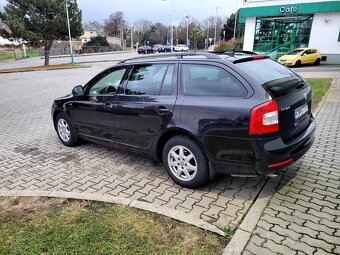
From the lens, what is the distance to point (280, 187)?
378 centimetres

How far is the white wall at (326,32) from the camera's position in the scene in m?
23.6

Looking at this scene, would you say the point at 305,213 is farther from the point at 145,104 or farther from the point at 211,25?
the point at 211,25

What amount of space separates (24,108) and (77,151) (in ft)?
17.7

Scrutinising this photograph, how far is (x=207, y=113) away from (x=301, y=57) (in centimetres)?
2148

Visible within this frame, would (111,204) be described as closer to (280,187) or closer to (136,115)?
(136,115)

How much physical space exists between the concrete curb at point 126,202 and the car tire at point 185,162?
59cm

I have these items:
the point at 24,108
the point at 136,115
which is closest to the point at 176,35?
the point at 24,108

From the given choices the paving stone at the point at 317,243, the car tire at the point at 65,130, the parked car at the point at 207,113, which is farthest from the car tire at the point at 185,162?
the car tire at the point at 65,130

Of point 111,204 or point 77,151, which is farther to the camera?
point 77,151

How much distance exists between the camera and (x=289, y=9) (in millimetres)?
24875

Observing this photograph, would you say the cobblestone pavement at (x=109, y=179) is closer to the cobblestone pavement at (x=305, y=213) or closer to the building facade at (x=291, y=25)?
the cobblestone pavement at (x=305, y=213)

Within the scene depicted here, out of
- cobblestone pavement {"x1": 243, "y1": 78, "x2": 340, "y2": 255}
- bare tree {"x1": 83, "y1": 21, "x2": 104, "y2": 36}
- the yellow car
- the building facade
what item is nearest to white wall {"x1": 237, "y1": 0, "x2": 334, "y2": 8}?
the building facade

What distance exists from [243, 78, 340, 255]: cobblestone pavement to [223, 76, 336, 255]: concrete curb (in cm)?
5

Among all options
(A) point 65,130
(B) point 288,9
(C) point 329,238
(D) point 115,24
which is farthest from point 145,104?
(D) point 115,24
